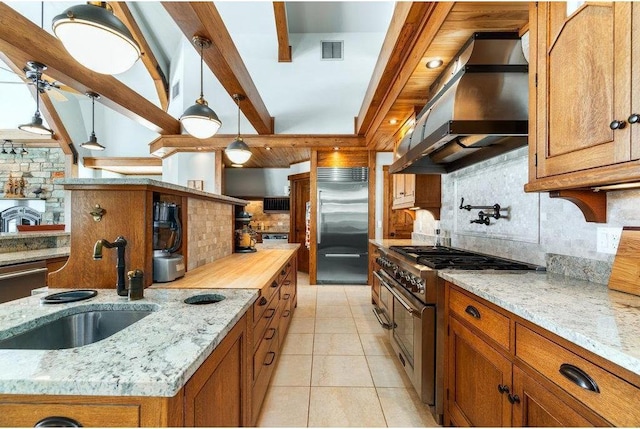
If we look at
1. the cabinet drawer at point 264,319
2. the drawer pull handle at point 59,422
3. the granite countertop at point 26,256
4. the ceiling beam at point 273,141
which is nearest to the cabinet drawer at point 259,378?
the cabinet drawer at point 264,319

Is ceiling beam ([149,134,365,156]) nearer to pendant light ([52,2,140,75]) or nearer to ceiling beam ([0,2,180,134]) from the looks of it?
ceiling beam ([0,2,180,134])

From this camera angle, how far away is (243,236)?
2957mm

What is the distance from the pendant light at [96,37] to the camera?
1366mm

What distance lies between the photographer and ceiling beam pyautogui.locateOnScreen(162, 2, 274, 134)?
200cm

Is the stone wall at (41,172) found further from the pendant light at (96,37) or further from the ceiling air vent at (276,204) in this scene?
the pendant light at (96,37)

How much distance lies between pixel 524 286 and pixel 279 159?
218 inches

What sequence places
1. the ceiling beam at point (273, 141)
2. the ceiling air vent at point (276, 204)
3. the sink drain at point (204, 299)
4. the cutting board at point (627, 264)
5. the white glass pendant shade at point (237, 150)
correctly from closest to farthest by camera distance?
the cutting board at point (627, 264)
the sink drain at point (204, 299)
the white glass pendant shade at point (237, 150)
the ceiling beam at point (273, 141)
the ceiling air vent at point (276, 204)

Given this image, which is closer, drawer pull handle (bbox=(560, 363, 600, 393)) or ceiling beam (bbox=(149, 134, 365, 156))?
drawer pull handle (bbox=(560, 363, 600, 393))

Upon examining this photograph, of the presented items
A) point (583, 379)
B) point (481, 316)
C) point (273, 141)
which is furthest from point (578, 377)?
point (273, 141)

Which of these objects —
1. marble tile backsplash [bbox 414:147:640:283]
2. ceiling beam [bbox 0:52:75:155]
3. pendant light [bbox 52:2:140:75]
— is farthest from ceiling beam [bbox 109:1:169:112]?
marble tile backsplash [bbox 414:147:640:283]

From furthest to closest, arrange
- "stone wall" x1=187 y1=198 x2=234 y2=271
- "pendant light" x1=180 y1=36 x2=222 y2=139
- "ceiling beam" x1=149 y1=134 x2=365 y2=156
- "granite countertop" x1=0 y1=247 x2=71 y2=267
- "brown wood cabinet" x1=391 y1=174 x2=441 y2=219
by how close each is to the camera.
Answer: "ceiling beam" x1=149 y1=134 x2=365 y2=156 → "brown wood cabinet" x1=391 y1=174 x2=441 y2=219 → "pendant light" x1=180 y1=36 x2=222 y2=139 → "granite countertop" x1=0 y1=247 x2=71 y2=267 → "stone wall" x1=187 y1=198 x2=234 y2=271

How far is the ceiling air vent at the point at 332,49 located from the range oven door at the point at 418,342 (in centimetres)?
481

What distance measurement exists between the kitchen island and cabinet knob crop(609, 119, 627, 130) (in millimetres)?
1538

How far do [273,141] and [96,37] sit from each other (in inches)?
145
